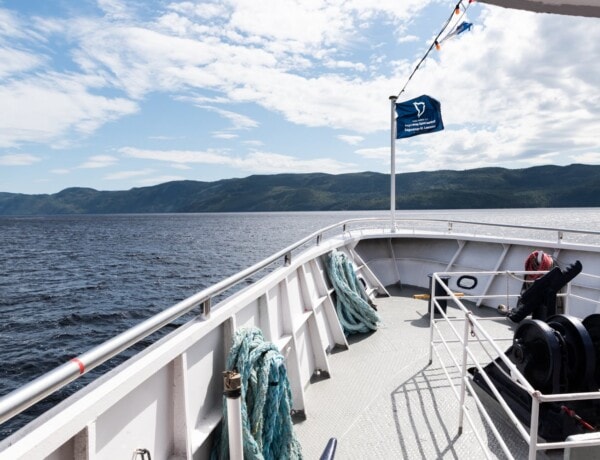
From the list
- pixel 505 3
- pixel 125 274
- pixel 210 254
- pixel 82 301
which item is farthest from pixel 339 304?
pixel 210 254

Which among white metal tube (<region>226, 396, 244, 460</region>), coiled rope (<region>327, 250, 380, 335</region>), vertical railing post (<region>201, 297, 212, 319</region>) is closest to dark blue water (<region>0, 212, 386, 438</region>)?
coiled rope (<region>327, 250, 380, 335</region>)

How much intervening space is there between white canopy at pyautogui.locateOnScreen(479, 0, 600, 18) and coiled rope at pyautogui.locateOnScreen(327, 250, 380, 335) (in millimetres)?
4007

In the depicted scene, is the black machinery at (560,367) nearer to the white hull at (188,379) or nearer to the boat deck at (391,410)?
the boat deck at (391,410)

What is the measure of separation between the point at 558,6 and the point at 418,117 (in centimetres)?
733

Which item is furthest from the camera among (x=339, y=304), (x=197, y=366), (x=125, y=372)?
(x=339, y=304)

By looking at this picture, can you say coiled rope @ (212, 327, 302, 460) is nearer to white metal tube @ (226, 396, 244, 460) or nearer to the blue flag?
white metal tube @ (226, 396, 244, 460)

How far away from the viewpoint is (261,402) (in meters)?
2.28

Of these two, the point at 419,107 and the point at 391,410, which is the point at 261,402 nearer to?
the point at 391,410

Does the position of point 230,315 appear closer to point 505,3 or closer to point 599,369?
point 505,3

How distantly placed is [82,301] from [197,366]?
1628 centimetres

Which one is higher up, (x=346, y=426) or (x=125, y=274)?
(x=346, y=426)

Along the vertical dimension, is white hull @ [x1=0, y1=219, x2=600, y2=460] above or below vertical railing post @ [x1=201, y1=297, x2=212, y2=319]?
below

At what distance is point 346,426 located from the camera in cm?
326

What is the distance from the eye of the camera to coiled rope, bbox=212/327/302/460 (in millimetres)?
2191
